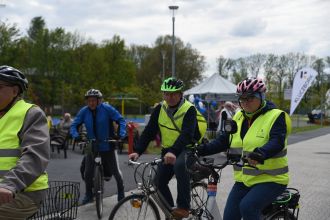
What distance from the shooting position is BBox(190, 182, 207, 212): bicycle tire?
17.4ft

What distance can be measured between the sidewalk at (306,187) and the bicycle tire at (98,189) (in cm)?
12

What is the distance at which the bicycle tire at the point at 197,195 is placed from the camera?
17.4ft

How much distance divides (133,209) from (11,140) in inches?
84.4

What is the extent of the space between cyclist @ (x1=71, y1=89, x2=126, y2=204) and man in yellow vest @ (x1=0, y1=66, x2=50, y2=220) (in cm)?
427

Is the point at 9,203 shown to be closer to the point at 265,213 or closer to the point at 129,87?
the point at 265,213

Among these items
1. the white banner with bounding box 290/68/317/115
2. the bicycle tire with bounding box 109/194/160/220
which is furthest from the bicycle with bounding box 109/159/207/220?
the white banner with bounding box 290/68/317/115

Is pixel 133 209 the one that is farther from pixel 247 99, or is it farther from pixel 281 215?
pixel 247 99

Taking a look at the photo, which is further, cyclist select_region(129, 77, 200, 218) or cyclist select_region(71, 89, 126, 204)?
cyclist select_region(71, 89, 126, 204)

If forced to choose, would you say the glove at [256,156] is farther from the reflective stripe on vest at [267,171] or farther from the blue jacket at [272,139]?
the reflective stripe on vest at [267,171]

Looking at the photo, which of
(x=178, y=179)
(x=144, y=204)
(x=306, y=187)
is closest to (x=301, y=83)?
(x=306, y=187)

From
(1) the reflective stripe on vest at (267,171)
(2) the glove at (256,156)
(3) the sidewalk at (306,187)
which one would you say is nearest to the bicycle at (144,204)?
(1) the reflective stripe on vest at (267,171)

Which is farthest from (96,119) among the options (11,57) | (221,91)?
(11,57)

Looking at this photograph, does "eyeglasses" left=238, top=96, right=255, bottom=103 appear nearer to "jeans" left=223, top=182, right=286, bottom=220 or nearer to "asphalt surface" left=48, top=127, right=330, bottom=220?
"jeans" left=223, top=182, right=286, bottom=220

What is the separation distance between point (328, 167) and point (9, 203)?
11691mm
